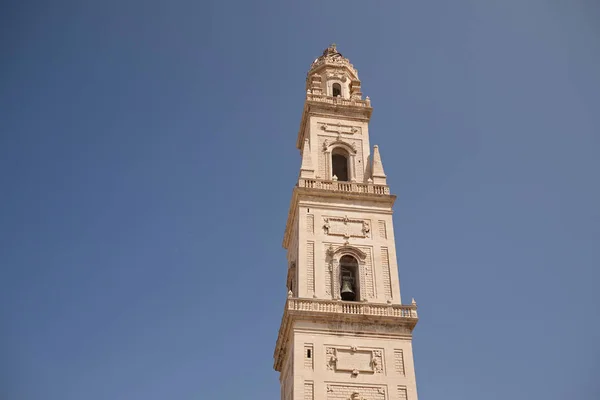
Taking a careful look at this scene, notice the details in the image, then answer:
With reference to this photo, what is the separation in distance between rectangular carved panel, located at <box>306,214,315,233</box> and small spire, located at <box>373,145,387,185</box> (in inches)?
182

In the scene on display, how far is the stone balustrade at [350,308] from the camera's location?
3638cm

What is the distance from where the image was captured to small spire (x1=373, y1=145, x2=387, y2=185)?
139 feet

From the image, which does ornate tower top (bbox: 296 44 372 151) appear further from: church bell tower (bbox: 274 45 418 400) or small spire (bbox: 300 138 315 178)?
small spire (bbox: 300 138 315 178)

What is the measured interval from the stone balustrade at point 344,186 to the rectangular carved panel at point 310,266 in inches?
157

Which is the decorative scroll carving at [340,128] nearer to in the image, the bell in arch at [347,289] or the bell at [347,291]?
the bell in arch at [347,289]

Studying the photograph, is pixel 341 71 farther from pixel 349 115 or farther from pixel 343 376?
pixel 343 376

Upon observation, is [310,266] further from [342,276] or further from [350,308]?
[350,308]

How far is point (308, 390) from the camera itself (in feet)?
112

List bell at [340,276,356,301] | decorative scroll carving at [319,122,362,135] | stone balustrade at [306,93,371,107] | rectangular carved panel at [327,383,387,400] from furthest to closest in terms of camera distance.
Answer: stone balustrade at [306,93,371,107] → decorative scroll carving at [319,122,362,135] → bell at [340,276,356,301] → rectangular carved panel at [327,383,387,400]

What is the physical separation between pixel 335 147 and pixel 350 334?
1306 centimetres

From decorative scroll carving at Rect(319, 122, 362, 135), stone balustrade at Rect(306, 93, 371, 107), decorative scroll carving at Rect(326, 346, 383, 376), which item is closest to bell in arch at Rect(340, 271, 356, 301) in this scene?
decorative scroll carving at Rect(326, 346, 383, 376)

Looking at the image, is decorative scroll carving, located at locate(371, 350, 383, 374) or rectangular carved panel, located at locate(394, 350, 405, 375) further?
rectangular carved panel, located at locate(394, 350, 405, 375)

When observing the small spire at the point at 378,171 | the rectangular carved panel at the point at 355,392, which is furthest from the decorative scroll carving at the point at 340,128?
the rectangular carved panel at the point at 355,392

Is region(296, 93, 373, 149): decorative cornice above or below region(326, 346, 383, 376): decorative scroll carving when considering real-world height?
above
